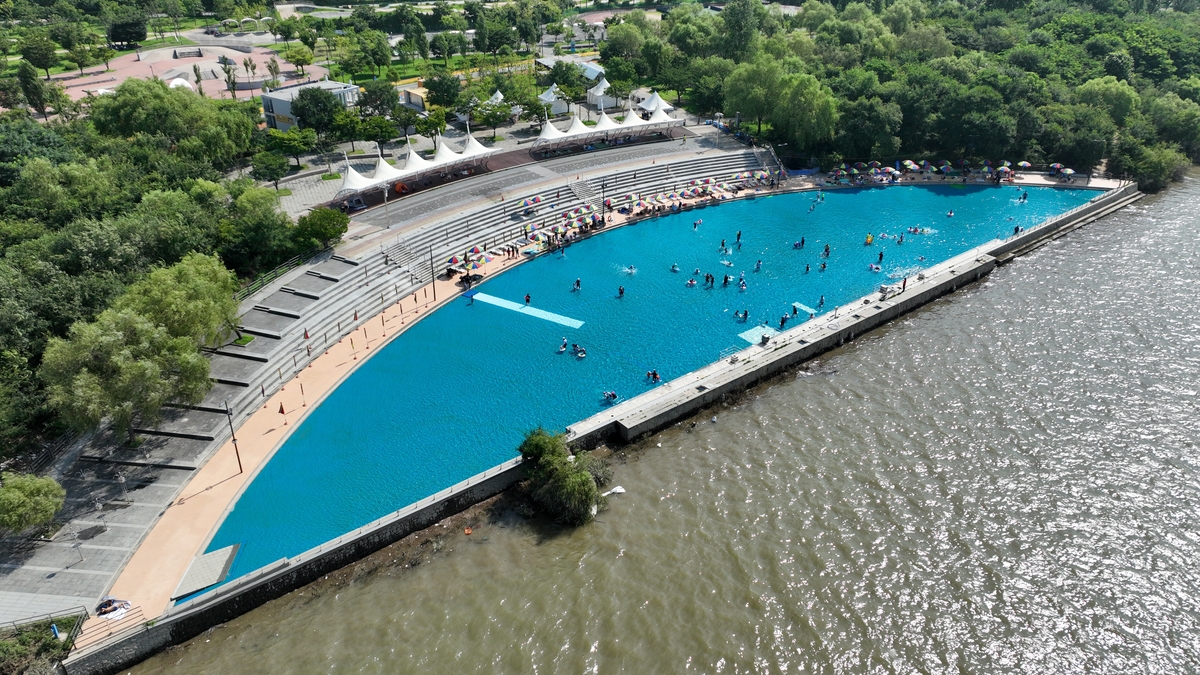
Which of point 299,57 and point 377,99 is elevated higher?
point 299,57

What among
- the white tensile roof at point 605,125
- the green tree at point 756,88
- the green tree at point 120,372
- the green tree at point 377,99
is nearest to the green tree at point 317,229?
the green tree at point 120,372

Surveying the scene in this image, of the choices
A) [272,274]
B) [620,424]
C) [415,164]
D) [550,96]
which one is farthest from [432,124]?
[620,424]

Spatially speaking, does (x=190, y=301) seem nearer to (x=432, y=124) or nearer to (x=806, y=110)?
(x=432, y=124)

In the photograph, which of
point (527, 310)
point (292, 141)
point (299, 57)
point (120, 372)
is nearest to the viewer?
point (120, 372)

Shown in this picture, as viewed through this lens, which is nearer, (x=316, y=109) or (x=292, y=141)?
(x=292, y=141)

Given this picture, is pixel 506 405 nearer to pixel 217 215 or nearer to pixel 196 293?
pixel 196 293

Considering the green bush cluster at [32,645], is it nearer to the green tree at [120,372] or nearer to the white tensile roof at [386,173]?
the green tree at [120,372]

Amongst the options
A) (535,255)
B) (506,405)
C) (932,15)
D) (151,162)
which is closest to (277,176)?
(151,162)
